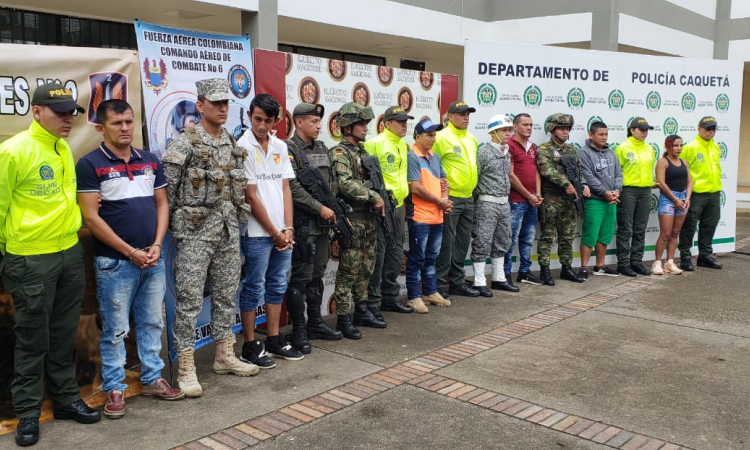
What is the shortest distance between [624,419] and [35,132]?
3802 millimetres

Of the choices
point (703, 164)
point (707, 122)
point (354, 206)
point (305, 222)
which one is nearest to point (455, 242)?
point (354, 206)

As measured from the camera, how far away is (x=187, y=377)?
14.9 ft

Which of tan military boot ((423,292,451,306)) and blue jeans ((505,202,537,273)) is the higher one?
blue jeans ((505,202,537,273))

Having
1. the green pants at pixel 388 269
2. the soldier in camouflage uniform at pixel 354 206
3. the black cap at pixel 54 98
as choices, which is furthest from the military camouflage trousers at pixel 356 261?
the black cap at pixel 54 98

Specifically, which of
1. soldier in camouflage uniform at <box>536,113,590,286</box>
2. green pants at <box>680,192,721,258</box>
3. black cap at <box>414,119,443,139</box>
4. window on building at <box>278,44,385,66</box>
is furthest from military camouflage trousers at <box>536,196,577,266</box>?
window on building at <box>278,44,385,66</box>

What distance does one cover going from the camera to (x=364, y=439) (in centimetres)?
391

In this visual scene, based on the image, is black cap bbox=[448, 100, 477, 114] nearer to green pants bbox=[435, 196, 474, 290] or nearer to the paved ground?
green pants bbox=[435, 196, 474, 290]

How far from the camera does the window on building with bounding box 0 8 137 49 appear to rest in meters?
9.82

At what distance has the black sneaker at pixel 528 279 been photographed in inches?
316

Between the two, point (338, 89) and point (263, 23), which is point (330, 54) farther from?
point (338, 89)

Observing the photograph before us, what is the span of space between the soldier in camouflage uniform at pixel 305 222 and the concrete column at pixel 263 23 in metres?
5.50

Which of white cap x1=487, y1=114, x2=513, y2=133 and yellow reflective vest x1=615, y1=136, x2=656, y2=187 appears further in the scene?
yellow reflective vest x1=615, y1=136, x2=656, y2=187

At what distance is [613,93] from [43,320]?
7304mm

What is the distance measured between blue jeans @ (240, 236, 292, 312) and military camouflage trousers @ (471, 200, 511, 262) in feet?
9.04
